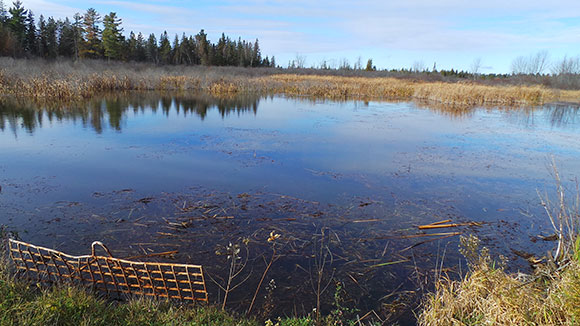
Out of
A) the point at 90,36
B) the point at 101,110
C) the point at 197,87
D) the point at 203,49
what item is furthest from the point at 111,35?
the point at 101,110

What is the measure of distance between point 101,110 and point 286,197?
38.0ft

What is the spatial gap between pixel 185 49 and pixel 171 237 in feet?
194

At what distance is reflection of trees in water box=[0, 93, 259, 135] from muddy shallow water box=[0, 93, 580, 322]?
231mm

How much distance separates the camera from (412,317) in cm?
317

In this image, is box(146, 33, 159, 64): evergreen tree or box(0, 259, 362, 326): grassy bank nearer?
box(0, 259, 362, 326): grassy bank

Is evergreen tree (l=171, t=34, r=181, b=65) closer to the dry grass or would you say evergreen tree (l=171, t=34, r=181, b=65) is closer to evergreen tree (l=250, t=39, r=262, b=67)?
evergreen tree (l=250, t=39, r=262, b=67)

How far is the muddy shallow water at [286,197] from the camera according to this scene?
379cm

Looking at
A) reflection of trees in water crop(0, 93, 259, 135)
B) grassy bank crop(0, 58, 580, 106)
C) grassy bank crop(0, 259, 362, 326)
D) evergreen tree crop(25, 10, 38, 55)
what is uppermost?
evergreen tree crop(25, 10, 38, 55)

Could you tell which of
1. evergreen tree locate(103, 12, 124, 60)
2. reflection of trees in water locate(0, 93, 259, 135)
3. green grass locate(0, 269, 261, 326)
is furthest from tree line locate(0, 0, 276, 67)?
green grass locate(0, 269, 261, 326)

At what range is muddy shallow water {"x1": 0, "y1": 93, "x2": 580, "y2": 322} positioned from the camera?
3.79m

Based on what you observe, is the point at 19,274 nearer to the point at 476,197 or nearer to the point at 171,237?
the point at 171,237

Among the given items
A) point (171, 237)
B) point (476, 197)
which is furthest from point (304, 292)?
point (476, 197)

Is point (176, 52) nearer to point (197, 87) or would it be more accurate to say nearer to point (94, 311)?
point (197, 87)

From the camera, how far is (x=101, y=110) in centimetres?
1402
